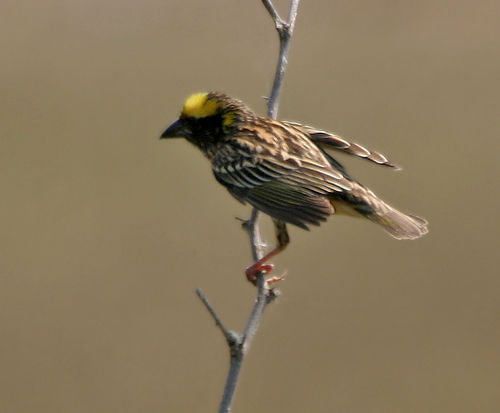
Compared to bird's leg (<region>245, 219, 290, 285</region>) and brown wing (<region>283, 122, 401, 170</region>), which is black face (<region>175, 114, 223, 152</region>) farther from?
bird's leg (<region>245, 219, 290, 285</region>)

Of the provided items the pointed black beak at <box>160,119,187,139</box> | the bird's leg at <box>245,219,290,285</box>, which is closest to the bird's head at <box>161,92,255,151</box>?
the pointed black beak at <box>160,119,187,139</box>

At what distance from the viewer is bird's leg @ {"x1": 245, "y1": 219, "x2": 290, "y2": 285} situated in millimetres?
5207

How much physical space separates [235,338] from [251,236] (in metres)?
1.25

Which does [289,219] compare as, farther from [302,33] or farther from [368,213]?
[302,33]

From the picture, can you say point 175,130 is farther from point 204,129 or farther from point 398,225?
point 398,225

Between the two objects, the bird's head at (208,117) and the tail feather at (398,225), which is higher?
the bird's head at (208,117)

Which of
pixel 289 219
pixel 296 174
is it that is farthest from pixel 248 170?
pixel 289 219

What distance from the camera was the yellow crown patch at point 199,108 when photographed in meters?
6.13

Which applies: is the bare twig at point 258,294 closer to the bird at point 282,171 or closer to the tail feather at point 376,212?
the bird at point 282,171

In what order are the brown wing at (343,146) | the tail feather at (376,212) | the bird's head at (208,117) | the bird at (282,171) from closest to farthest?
the bird at (282,171) → the tail feather at (376,212) → the brown wing at (343,146) → the bird's head at (208,117)

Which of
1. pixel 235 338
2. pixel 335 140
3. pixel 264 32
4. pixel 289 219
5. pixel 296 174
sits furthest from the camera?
pixel 264 32

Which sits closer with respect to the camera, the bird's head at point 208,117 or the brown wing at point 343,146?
the brown wing at point 343,146

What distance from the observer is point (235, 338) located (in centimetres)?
400

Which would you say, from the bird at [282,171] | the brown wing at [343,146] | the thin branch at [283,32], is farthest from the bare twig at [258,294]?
the brown wing at [343,146]
